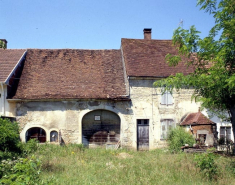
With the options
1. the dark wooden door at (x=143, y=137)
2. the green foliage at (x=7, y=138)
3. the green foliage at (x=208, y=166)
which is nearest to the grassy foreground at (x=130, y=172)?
the green foliage at (x=208, y=166)

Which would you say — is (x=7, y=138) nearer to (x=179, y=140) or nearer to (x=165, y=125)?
(x=179, y=140)

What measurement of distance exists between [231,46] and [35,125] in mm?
12425

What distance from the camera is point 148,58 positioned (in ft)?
66.0

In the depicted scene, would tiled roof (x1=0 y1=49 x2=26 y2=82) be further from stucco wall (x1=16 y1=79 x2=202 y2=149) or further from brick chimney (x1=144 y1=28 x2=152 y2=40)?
brick chimney (x1=144 y1=28 x2=152 y2=40)

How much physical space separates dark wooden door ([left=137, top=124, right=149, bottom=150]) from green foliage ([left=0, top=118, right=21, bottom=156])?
394 inches

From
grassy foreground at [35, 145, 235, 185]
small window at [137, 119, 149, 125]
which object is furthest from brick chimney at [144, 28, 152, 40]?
grassy foreground at [35, 145, 235, 185]

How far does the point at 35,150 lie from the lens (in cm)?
1245

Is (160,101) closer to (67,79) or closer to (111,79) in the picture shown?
(111,79)

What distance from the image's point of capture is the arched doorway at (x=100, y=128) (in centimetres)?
1820

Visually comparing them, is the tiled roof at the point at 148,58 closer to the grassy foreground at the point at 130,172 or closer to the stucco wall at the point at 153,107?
the stucco wall at the point at 153,107

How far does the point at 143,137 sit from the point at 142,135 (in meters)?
0.14

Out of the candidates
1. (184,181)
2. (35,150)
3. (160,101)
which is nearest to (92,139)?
(160,101)

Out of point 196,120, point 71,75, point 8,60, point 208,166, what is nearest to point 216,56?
point 208,166

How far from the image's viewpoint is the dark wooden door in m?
18.4
